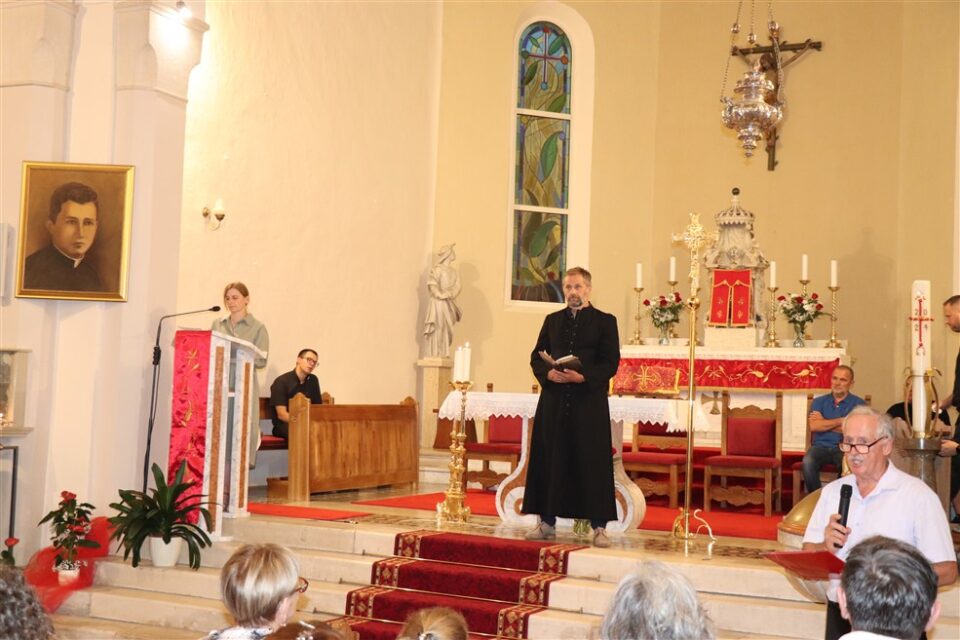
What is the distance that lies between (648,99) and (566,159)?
1.28 meters

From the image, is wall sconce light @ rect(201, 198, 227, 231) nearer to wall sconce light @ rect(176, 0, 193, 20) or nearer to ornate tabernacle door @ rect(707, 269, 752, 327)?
wall sconce light @ rect(176, 0, 193, 20)

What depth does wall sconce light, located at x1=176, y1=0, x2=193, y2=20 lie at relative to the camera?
→ 863cm

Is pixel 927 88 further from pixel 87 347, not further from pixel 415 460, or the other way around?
pixel 87 347

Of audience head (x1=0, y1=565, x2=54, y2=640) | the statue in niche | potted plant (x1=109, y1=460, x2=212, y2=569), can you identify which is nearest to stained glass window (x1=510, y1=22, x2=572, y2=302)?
the statue in niche

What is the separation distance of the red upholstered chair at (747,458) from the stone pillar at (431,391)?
435 centimetres

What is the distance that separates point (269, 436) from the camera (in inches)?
419

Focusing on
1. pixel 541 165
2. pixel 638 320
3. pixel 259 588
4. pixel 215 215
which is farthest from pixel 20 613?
pixel 541 165

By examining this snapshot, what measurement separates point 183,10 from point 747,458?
5.49m

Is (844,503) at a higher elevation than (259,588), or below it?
higher

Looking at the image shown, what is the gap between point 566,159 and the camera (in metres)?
15.1

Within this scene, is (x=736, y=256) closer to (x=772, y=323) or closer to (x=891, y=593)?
(x=772, y=323)

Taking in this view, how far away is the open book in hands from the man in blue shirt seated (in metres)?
2.43

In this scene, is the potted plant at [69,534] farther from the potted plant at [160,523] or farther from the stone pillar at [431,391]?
the stone pillar at [431,391]

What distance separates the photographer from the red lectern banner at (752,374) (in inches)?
452
